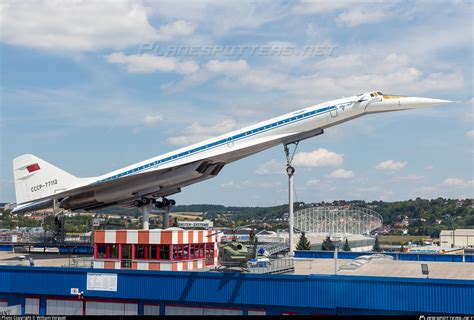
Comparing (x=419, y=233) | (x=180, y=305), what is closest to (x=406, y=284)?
(x=180, y=305)

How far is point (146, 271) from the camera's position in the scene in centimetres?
2727

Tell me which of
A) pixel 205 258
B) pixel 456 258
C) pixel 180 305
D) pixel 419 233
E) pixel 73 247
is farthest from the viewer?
pixel 419 233

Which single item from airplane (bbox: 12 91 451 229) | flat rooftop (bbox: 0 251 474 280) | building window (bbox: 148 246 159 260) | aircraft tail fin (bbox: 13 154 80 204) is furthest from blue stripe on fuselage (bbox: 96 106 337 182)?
building window (bbox: 148 246 159 260)

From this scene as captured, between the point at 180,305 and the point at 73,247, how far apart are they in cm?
2057

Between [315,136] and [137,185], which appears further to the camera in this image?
[137,185]

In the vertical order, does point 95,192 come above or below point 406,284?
above

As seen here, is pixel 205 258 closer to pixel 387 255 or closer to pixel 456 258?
pixel 387 255

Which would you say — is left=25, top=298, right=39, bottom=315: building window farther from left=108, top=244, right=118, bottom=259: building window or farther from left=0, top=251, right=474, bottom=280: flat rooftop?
left=108, top=244, right=118, bottom=259: building window

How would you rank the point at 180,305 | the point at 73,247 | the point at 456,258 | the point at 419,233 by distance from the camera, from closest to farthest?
1. the point at 180,305
2. the point at 456,258
3. the point at 73,247
4. the point at 419,233

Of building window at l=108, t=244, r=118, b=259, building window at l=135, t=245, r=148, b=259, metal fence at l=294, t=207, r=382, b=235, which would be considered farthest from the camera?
metal fence at l=294, t=207, r=382, b=235

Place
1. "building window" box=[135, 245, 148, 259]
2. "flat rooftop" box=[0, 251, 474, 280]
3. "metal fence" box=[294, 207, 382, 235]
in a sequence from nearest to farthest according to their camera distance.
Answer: "flat rooftop" box=[0, 251, 474, 280], "building window" box=[135, 245, 148, 259], "metal fence" box=[294, 207, 382, 235]

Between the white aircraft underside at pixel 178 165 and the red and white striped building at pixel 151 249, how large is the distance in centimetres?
626

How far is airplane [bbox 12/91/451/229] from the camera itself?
108ft

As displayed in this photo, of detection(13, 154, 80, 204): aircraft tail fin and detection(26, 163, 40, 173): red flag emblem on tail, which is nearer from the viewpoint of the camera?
detection(13, 154, 80, 204): aircraft tail fin
